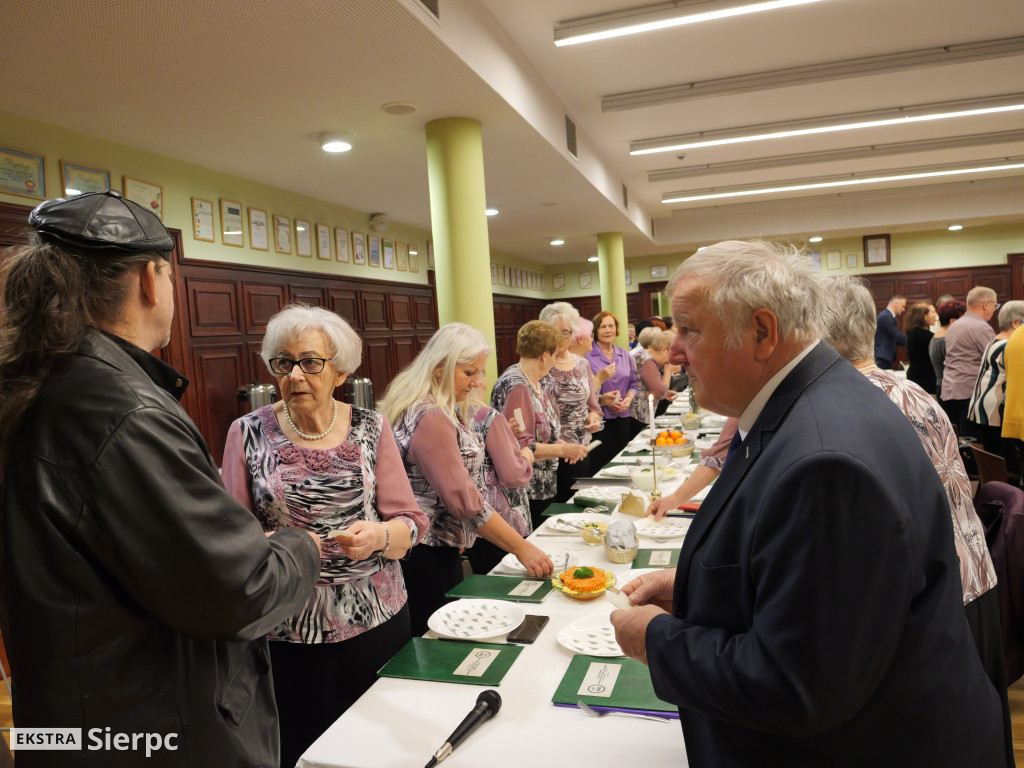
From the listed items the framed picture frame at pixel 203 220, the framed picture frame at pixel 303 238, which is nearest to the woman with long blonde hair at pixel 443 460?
the framed picture frame at pixel 203 220

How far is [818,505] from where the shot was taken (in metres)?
0.87

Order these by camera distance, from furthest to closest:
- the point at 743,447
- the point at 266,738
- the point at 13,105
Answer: the point at 13,105, the point at 266,738, the point at 743,447

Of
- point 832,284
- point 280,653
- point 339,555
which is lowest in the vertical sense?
point 280,653

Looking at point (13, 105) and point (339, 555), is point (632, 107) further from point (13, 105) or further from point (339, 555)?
point (339, 555)

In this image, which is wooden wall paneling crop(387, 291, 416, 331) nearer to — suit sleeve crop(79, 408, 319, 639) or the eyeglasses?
the eyeglasses

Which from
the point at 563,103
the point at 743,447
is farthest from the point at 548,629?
the point at 563,103

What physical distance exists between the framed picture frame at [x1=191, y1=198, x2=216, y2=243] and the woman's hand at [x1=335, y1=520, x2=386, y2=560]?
4.55 meters

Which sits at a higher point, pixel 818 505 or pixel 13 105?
pixel 13 105

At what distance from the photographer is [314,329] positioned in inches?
79.3

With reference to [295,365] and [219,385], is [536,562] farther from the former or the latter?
[219,385]

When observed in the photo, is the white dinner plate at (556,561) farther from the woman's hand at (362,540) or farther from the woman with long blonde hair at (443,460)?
the woman's hand at (362,540)

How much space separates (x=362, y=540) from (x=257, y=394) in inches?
171

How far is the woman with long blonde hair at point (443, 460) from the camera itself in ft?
7.82

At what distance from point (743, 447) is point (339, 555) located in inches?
48.9
